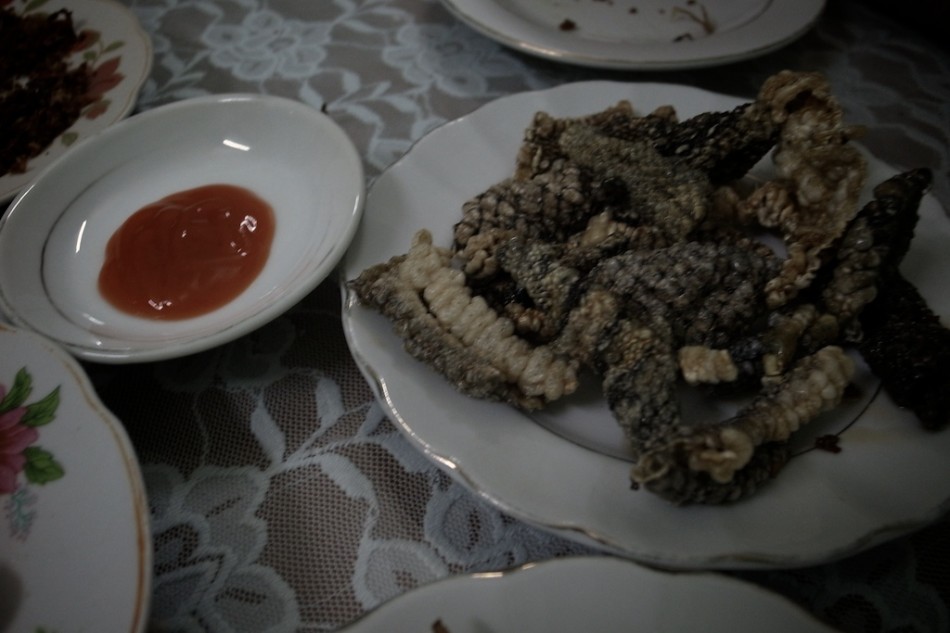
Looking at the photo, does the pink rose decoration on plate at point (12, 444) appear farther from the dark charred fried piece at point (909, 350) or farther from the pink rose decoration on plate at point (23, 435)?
the dark charred fried piece at point (909, 350)

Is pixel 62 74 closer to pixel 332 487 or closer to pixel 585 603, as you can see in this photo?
pixel 332 487

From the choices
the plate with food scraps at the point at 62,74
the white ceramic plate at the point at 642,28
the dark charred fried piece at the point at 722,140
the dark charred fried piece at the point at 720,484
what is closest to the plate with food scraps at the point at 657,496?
the dark charred fried piece at the point at 720,484

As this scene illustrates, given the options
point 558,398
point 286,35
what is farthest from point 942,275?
point 286,35

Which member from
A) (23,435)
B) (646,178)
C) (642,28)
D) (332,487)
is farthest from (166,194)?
(642,28)

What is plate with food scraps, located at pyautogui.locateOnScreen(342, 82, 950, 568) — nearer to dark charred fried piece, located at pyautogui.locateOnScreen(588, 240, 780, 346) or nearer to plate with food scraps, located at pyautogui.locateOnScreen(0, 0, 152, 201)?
dark charred fried piece, located at pyautogui.locateOnScreen(588, 240, 780, 346)

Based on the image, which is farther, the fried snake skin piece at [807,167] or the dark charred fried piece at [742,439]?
the fried snake skin piece at [807,167]

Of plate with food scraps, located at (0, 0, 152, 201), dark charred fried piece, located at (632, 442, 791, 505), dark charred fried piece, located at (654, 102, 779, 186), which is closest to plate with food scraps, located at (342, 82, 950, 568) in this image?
dark charred fried piece, located at (632, 442, 791, 505)

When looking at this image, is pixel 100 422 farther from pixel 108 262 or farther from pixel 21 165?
pixel 21 165

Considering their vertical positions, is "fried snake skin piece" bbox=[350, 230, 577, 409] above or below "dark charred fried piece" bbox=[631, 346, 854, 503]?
below
